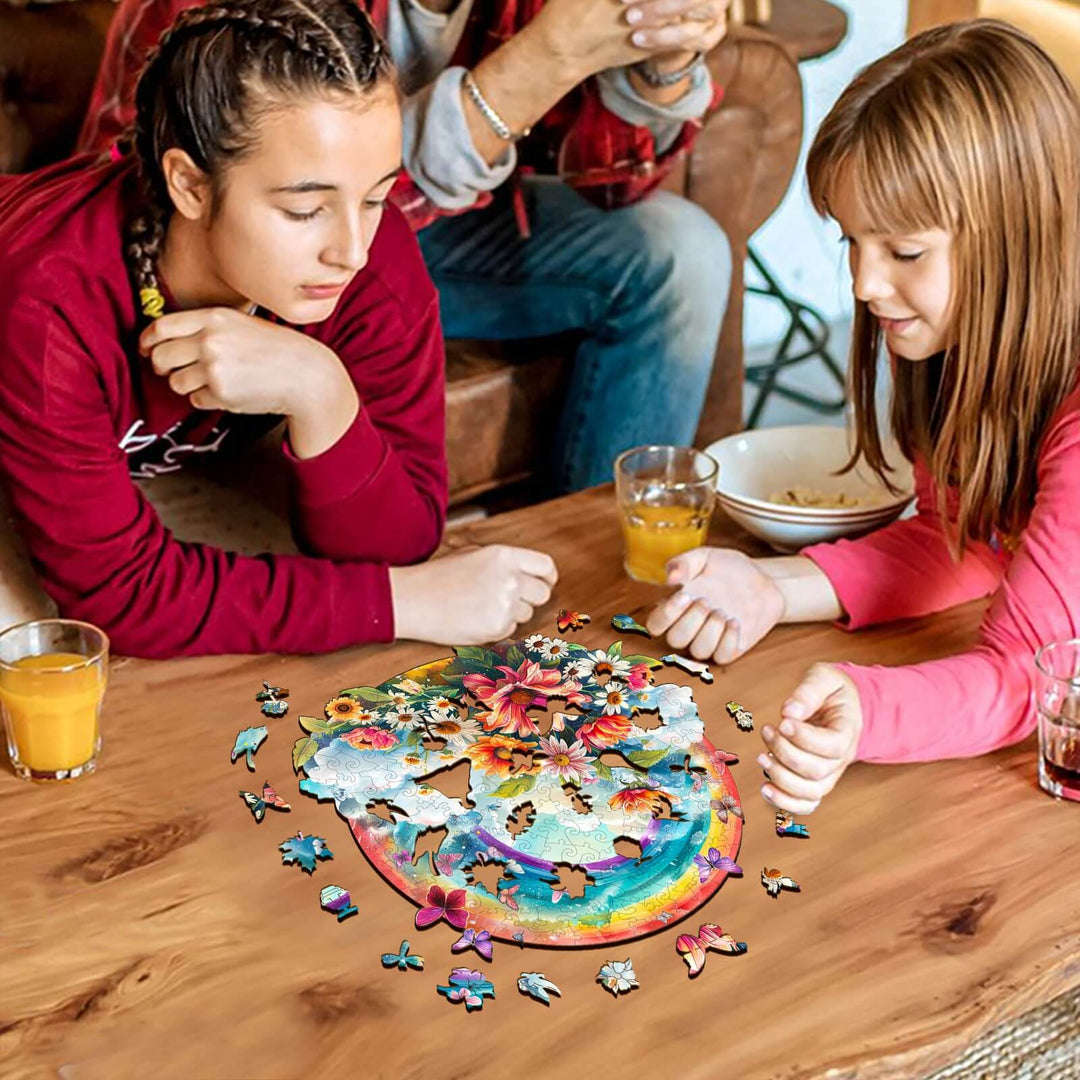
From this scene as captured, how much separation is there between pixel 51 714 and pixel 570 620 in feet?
1.60

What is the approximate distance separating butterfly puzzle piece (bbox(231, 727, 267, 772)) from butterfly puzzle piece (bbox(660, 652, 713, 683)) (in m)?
0.37

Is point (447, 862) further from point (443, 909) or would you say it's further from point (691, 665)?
point (691, 665)

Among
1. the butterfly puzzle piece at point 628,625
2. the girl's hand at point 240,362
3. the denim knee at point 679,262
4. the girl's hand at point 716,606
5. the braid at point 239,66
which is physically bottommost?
the butterfly puzzle piece at point 628,625

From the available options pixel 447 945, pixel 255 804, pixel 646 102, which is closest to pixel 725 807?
pixel 447 945

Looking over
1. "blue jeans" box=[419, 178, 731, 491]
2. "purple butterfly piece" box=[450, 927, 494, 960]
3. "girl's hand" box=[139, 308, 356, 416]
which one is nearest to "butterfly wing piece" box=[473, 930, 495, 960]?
"purple butterfly piece" box=[450, 927, 494, 960]

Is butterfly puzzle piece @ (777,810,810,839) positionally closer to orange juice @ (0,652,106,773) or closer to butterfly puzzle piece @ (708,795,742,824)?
butterfly puzzle piece @ (708,795,742,824)

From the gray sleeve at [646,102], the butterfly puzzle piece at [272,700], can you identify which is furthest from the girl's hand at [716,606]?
the gray sleeve at [646,102]

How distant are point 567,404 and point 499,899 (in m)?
1.23

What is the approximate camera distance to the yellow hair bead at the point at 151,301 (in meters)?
1.43

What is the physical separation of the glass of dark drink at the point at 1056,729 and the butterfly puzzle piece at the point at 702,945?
1.05 feet

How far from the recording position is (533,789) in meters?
1.21

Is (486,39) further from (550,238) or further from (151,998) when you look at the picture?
(151,998)

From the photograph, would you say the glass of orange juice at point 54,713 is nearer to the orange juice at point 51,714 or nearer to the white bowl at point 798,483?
the orange juice at point 51,714

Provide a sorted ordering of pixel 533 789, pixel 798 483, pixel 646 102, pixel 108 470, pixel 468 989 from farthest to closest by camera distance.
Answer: pixel 646 102
pixel 798 483
pixel 108 470
pixel 533 789
pixel 468 989
